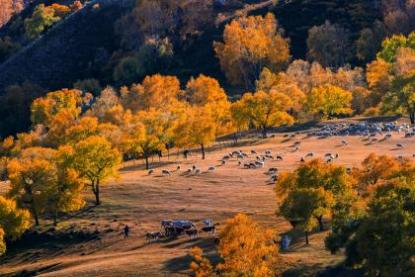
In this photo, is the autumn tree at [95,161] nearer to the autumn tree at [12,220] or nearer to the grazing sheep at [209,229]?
the autumn tree at [12,220]

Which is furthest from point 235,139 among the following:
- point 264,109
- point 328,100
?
point 328,100

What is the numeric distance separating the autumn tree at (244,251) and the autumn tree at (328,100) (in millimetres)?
100611

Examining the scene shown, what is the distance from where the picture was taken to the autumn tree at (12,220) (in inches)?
3799

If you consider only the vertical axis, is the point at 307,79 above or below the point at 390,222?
above

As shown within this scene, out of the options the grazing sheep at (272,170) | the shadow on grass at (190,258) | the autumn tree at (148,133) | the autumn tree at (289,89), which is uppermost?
the autumn tree at (289,89)

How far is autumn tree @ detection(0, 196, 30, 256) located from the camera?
9650 centimetres

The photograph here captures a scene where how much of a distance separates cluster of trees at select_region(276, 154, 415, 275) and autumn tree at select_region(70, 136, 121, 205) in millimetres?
32794

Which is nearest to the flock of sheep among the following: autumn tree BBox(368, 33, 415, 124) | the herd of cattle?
the herd of cattle

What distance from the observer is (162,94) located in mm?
194375

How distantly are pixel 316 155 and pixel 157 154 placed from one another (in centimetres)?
4251

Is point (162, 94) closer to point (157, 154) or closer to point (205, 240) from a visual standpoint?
point (157, 154)

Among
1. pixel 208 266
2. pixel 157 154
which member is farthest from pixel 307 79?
pixel 208 266

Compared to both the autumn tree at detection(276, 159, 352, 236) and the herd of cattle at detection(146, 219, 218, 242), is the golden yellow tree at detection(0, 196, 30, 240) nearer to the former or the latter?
the herd of cattle at detection(146, 219, 218, 242)

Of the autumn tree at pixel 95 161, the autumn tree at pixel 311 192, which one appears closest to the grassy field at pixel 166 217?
the autumn tree at pixel 95 161
